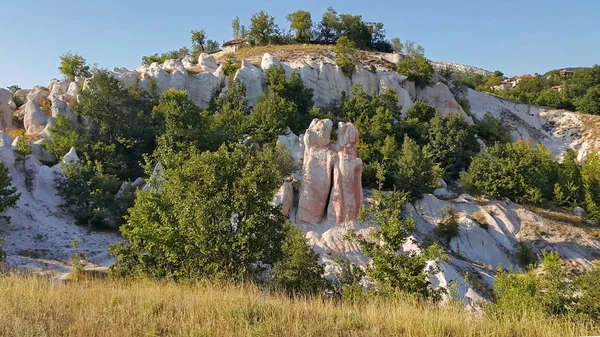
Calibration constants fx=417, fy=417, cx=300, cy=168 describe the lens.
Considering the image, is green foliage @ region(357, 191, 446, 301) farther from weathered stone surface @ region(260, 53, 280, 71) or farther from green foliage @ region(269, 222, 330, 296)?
weathered stone surface @ region(260, 53, 280, 71)

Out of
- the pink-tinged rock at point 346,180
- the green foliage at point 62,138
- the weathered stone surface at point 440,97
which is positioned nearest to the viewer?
the pink-tinged rock at point 346,180

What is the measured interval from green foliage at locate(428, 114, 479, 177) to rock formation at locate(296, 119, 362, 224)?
12.3 metres

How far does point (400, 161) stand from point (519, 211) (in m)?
6.70

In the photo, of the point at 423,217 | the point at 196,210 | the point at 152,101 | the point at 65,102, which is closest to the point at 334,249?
the point at 423,217

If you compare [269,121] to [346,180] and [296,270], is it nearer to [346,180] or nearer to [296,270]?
[346,180]

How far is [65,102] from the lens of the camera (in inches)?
1060

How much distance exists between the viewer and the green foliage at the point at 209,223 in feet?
25.4

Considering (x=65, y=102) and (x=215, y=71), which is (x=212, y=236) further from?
(x=215, y=71)

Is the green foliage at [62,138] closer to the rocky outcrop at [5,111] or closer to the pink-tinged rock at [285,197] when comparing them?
the rocky outcrop at [5,111]

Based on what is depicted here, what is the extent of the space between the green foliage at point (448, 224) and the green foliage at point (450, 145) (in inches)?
293

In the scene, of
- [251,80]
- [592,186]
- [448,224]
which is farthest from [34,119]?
[592,186]

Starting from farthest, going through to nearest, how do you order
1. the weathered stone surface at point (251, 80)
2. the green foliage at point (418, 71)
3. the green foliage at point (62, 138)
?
the green foliage at point (418, 71) → the weathered stone surface at point (251, 80) → the green foliage at point (62, 138)

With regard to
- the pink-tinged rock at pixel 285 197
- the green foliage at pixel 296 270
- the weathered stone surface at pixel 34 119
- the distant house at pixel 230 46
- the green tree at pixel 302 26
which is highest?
the green tree at pixel 302 26

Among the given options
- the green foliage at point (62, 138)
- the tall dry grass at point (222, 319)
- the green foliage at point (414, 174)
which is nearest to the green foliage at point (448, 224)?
the green foliage at point (414, 174)
